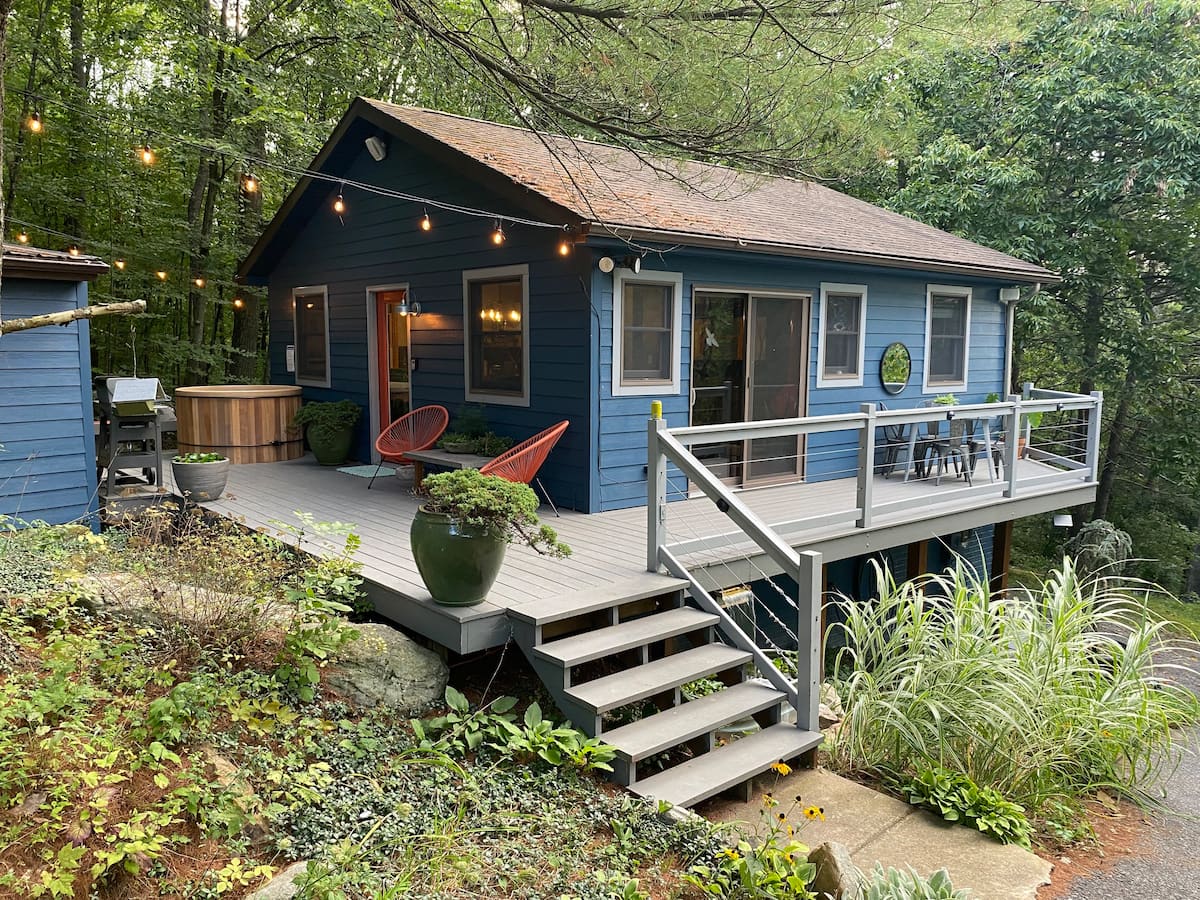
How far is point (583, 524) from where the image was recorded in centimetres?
630

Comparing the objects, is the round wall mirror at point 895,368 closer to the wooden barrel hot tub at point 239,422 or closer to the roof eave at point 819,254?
the roof eave at point 819,254

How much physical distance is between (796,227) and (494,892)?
7012 mm

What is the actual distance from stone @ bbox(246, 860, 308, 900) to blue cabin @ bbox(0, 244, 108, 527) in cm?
447

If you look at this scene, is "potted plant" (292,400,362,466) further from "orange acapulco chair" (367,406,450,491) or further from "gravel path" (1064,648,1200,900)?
"gravel path" (1064,648,1200,900)

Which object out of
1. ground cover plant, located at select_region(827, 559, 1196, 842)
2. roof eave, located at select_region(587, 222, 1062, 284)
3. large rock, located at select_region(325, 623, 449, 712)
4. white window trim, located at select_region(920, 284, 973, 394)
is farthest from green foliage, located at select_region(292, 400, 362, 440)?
white window trim, located at select_region(920, 284, 973, 394)

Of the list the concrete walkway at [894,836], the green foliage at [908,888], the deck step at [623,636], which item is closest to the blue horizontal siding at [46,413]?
the deck step at [623,636]

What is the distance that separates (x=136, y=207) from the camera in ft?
43.7

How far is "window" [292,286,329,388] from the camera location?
991cm

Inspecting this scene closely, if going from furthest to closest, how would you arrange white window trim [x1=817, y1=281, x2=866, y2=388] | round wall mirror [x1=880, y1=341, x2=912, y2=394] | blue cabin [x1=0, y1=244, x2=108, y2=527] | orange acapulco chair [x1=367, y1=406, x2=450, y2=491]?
1. round wall mirror [x1=880, y1=341, x2=912, y2=394]
2. white window trim [x1=817, y1=281, x2=866, y2=388]
3. orange acapulco chair [x1=367, y1=406, x2=450, y2=491]
4. blue cabin [x1=0, y1=244, x2=108, y2=527]

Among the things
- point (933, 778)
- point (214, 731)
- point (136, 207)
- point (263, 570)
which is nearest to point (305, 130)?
point (136, 207)

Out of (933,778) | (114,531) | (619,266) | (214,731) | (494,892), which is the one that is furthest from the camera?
(619,266)

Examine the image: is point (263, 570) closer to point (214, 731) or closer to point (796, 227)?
point (214, 731)

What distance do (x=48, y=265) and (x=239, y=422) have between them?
3.61 metres

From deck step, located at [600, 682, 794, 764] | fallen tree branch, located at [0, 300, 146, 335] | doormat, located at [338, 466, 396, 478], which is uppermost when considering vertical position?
fallen tree branch, located at [0, 300, 146, 335]
